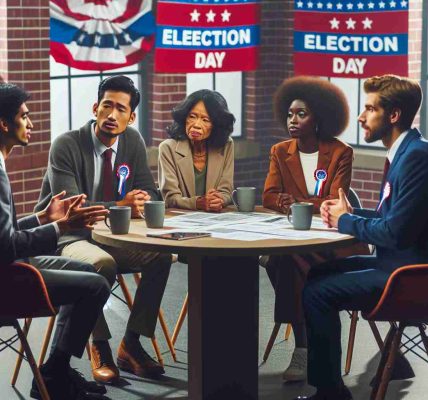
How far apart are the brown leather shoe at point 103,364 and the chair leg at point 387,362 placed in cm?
123

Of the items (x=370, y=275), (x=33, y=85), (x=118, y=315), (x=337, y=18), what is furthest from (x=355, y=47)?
(x=370, y=275)

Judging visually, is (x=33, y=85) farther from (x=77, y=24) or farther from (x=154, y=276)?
(x=154, y=276)

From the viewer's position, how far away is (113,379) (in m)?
5.08

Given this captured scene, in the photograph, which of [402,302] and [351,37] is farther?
[351,37]

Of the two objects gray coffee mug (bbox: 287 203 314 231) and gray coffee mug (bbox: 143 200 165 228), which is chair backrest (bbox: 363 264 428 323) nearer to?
gray coffee mug (bbox: 287 203 314 231)

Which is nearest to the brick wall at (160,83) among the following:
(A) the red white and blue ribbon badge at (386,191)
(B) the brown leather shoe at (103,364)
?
(B) the brown leather shoe at (103,364)

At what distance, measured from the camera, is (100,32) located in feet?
26.5

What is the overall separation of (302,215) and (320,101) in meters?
1.17

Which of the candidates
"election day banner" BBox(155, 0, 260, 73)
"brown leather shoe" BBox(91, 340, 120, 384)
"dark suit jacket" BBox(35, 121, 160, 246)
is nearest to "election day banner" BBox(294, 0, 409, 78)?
"election day banner" BBox(155, 0, 260, 73)

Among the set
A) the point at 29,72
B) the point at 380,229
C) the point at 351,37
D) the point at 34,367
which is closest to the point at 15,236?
the point at 34,367

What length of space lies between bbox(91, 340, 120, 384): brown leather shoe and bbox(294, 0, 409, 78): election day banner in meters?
3.91

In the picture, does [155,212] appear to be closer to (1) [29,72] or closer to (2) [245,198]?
(2) [245,198]

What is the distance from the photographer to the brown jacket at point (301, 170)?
17.8 ft

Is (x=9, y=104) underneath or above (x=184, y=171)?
above
